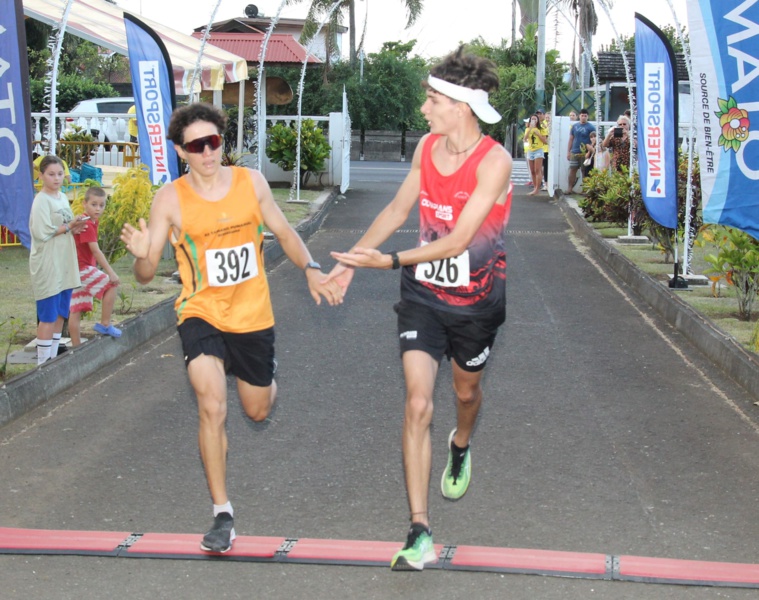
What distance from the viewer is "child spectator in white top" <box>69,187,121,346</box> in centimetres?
912

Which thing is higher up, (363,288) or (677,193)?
(677,193)

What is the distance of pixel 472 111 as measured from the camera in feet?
17.4

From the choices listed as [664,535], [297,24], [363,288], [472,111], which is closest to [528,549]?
[664,535]

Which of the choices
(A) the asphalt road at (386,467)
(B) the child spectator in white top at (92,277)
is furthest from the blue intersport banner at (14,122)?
(A) the asphalt road at (386,467)

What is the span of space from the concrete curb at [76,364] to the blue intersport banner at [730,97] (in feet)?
16.1

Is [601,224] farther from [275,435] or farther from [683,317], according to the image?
[275,435]

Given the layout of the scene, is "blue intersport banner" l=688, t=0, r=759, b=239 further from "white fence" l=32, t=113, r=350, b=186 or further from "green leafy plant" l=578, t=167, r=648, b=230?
"white fence" l=32, t=113, r=350, b=186

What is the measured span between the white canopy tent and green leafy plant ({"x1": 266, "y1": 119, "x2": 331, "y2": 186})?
14.0ft

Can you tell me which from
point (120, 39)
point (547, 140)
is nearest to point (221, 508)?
point (120, 39)

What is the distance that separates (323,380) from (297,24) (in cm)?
6816

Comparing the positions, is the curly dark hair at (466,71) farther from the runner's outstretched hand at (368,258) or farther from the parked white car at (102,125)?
the parked white car at (102,125)

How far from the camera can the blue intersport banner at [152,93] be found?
12.2m

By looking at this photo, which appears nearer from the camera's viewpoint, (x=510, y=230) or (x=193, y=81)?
(x=193, y=81)

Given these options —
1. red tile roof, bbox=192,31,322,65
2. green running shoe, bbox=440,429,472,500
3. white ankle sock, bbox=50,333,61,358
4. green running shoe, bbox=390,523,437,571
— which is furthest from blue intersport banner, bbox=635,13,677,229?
red tile roof, bbox=192,31,322,65
